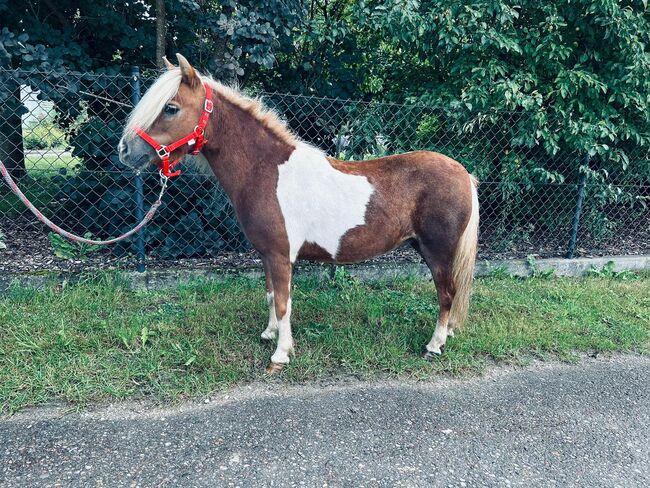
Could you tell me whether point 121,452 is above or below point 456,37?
below

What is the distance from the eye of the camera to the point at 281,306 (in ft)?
9.51

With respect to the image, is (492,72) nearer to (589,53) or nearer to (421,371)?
(589,53)

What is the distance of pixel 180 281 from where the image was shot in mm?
4039

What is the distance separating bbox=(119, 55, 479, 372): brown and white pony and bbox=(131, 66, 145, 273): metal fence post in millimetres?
1204

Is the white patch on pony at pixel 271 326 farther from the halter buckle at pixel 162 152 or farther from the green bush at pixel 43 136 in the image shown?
the green bush at pixel 43 136

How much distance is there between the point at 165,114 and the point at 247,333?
1608mm

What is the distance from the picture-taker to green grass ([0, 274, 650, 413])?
8.75ft

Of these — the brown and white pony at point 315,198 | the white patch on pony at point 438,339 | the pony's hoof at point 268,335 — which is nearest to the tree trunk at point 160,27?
the brown and white pony at point 315,198

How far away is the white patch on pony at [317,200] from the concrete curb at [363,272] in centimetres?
147

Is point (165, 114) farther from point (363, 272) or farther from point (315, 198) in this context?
point (363, 272)

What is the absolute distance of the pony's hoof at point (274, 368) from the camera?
283cm

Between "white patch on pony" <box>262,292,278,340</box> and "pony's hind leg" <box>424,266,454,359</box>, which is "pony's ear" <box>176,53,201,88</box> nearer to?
"white patch on pony" <box>262,292,278,340</box>

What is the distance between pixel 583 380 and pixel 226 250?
336 cm

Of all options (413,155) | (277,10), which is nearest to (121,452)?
(413,155)
